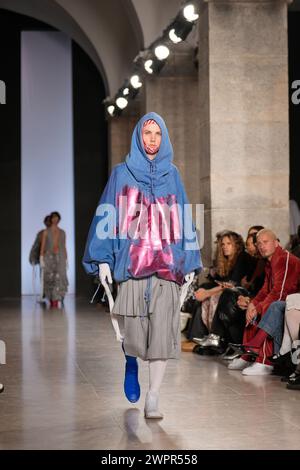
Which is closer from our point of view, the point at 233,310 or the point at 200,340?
the point at 233,310

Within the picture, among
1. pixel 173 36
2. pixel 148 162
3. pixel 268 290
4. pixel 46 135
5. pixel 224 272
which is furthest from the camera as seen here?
pixel 46 135

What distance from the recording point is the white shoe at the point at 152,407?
14.7ft

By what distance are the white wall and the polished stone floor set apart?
8.46 metres

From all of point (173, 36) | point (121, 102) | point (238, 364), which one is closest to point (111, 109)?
point (121, 102)

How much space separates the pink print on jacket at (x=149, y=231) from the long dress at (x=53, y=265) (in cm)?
862

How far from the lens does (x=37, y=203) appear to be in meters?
16.0

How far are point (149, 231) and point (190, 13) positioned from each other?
4.76m

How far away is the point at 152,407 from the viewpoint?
452cm

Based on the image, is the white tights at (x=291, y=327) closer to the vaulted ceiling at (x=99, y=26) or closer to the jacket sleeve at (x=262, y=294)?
the jacket sleeve at (x=262, y=294)

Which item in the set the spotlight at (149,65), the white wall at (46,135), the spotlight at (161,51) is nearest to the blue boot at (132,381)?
the spotlight at (161,51)

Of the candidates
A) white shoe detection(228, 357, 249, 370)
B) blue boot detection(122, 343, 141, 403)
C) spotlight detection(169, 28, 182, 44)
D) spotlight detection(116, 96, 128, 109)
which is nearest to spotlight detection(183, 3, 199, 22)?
spotlight detection(169, 28, 182, 44)

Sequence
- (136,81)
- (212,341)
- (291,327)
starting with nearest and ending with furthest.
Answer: (291,327)
(212,341)
(136,81)

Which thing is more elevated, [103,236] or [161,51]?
[161,51]

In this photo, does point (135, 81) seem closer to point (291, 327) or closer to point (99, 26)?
point (99, 26)
